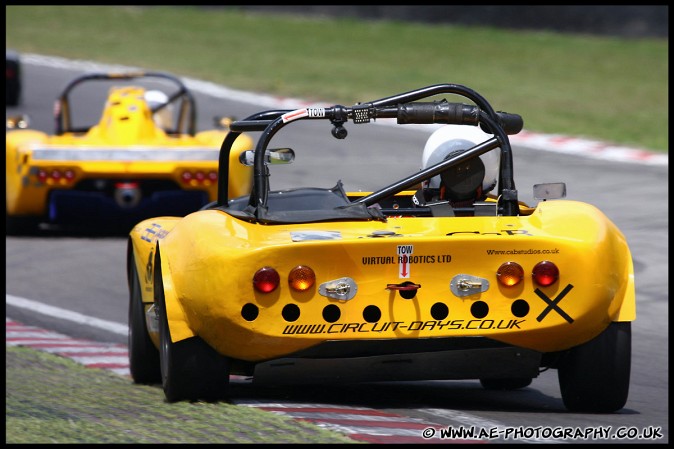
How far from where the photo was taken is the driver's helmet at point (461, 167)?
6.18m

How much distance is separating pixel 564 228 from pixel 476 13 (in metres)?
25.4

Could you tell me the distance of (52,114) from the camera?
21219 millimetres

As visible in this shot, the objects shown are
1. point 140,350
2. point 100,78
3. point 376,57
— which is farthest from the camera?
point 376,57

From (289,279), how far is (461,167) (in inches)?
49.8

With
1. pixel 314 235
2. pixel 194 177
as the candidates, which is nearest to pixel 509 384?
pixel 314 235

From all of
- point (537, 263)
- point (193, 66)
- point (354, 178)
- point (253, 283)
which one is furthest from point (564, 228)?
point (193, 66)

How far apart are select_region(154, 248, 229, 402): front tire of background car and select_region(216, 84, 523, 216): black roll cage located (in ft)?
2.06

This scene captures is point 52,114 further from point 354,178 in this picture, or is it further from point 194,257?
point 194,257

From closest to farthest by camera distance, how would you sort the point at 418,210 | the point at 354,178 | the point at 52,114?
the point at 418,210 < the point at 354,178 < the point at 52,114

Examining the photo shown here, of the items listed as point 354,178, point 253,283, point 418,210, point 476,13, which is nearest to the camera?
point 253,283

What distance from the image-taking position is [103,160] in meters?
12.3

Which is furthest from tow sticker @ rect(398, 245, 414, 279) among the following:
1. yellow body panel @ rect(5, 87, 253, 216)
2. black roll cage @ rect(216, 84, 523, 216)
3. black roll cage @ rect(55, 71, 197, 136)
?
black roll cage @ rect(55, 71, 197, 136)

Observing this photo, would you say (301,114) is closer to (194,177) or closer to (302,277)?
(302,277)

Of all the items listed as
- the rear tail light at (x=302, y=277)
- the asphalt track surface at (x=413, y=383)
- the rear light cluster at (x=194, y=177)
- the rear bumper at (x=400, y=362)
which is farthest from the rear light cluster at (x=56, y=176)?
the rear tail light at (x=302, y=277)
